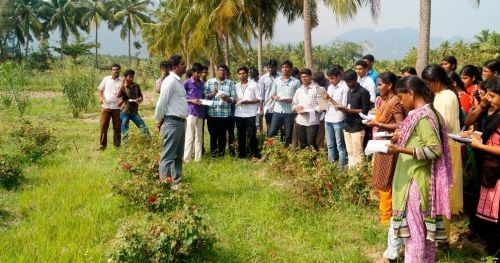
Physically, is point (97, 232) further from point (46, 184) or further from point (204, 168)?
point (204, 168)

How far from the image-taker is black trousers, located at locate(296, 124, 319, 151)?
694 cm

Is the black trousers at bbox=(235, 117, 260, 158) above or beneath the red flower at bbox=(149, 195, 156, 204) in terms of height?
above

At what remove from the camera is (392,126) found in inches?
168

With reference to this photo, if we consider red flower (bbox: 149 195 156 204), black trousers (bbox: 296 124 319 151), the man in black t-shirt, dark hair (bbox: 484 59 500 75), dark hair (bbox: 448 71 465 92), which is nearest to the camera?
red flower (bbox: 149 195 156 204)

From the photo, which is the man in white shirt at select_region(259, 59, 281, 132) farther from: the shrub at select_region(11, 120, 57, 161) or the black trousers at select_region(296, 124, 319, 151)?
the shrub at select_region(11, 120, 57, 161)

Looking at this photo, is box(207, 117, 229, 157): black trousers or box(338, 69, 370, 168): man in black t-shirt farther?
box(207, 117, 229, 157): black trousers

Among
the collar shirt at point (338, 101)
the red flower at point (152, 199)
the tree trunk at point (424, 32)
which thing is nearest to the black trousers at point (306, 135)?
the collar shirt at point (338, 101)

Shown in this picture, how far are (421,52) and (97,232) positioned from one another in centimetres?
577

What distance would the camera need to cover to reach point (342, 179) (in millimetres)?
5191

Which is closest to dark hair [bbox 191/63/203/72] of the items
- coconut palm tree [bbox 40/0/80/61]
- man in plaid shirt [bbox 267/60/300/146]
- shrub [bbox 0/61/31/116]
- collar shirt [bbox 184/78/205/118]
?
collar shirt [bbox 184/78/205/118]

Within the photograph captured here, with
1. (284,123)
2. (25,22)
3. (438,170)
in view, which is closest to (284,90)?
(284,123)

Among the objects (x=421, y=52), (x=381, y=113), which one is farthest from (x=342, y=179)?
(x=421, y=52)

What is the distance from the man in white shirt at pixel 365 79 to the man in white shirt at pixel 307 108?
0.62m

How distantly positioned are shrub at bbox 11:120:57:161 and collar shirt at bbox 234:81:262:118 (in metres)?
3.36
